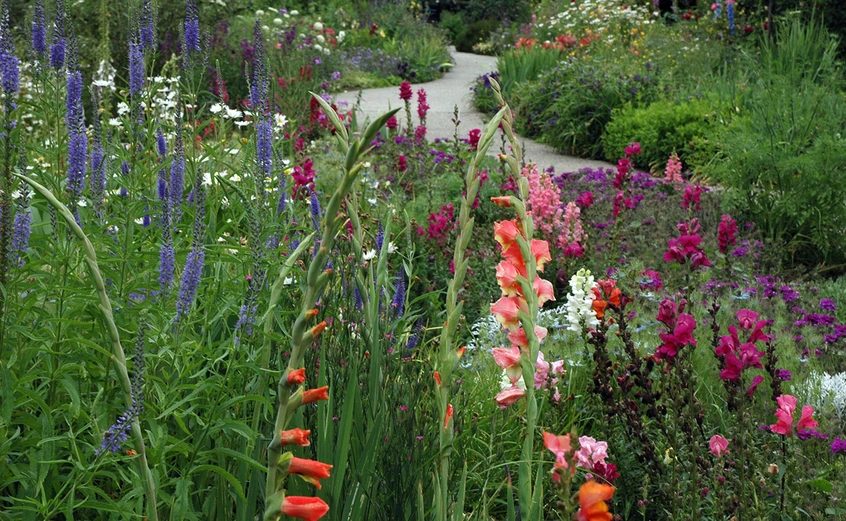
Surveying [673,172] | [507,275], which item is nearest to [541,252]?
[507,275]

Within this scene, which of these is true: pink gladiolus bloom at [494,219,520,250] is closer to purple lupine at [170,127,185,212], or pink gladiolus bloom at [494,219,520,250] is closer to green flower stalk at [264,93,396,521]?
green flower stalk at [264,93,396,521]

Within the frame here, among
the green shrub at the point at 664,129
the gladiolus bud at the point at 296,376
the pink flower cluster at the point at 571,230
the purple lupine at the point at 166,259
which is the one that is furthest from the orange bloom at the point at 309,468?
the green shrub at the point at 664,129

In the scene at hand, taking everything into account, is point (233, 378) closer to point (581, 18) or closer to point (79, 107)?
point (79, 107)

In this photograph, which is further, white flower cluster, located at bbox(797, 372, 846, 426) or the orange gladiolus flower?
white flower cluster, located at bbox(797, 372, 846, 426)

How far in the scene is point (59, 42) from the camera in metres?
2.62

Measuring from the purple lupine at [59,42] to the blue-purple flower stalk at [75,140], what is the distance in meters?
0.12

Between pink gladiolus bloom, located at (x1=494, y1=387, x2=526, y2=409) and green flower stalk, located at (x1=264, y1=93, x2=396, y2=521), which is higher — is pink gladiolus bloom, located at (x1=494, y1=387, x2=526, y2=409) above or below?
below

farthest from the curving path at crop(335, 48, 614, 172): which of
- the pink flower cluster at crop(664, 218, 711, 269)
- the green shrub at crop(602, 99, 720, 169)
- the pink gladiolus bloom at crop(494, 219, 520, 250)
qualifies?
the pink gladiolus bloom at crop(494, 219, 520, 250)

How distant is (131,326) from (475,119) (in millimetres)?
10155

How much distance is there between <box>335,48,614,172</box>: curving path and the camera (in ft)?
31.7

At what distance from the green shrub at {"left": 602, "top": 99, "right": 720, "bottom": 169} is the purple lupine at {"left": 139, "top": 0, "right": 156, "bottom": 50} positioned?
258 inches

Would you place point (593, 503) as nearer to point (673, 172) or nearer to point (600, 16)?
point (673, 172)

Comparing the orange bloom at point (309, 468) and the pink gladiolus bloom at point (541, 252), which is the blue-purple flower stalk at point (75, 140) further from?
the orange bloom at point (309, 468)

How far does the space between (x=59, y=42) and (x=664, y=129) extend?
736 centimetres
